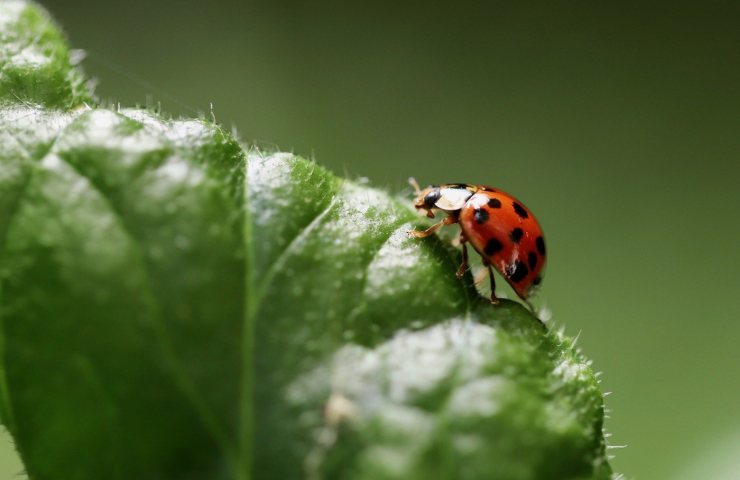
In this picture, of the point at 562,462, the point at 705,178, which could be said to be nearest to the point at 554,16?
the point at 705,178

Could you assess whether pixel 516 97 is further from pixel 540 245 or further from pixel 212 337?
pixel 212 337

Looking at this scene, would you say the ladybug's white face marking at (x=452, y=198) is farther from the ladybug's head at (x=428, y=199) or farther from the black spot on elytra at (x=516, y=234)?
A: the black spot on elytra at (x=516, y=234)

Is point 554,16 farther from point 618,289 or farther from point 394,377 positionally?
point 394,377

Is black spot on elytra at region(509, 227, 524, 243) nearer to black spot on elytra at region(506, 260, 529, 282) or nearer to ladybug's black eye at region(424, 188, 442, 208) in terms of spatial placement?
black spot on elytra at region(506, 260, 529, 282)

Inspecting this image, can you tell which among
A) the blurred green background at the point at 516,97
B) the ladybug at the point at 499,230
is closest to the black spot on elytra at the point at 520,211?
the ladybug at the point at 499,230

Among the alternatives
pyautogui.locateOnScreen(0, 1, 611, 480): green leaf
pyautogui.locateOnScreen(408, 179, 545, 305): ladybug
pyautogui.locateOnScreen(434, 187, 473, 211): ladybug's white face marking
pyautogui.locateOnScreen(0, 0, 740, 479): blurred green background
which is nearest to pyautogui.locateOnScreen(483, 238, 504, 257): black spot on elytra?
pyautogui.locateOnScreen(408, 179, 545, 305): ladybug
